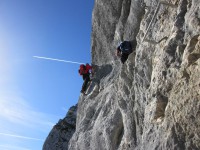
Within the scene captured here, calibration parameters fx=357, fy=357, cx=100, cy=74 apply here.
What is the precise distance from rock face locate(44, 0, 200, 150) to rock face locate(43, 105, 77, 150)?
567 inches

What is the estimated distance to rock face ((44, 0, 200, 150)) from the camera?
1154 centimetres

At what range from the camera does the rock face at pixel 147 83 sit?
11.5m

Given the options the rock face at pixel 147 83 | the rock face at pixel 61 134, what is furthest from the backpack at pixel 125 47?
the rock face at pixel 61 134

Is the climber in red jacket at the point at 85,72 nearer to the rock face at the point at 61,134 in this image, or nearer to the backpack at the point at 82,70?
the backpack at the point at 82,70

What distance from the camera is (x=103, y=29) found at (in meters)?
25.8

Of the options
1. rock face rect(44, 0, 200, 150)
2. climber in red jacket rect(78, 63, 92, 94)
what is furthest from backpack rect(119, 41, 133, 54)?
climber in red jacket rect(78, 63, 92, 94)

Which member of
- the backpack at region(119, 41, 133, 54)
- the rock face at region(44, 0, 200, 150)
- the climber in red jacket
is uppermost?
the climber in red jacket

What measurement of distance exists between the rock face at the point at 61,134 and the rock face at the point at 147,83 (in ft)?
47.3

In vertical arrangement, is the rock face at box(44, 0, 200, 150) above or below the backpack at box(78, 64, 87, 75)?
below

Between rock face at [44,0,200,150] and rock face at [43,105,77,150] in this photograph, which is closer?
rock face at [44,0,200,150]

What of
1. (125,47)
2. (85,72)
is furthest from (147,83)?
(85,72)

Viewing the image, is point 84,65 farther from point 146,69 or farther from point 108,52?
point 146,69

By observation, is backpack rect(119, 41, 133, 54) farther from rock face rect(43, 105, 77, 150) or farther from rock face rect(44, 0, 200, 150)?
rock face rect(43, 105, 77, 150)

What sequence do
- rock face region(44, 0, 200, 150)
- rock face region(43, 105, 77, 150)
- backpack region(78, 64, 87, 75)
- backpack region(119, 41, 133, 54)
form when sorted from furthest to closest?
rock face region(43, 105, 77, 150) → backpack region(78, 64, 87, 75) → backpack region(119, 41, 133, 54) → rock face region(44, 0, 200, 150)
